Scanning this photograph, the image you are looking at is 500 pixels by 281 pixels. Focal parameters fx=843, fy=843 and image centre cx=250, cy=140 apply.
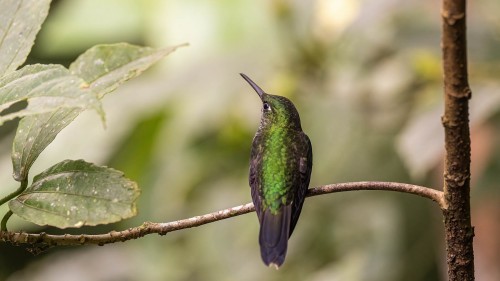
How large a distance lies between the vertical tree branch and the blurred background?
1732 mm

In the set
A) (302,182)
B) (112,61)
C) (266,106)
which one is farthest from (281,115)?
(112,61)

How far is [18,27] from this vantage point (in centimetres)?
132

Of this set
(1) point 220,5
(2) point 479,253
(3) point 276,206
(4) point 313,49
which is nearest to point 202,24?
(1) point 220,5

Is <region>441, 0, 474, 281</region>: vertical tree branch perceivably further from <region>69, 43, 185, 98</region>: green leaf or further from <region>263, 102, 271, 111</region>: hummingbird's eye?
<region>263, 102, 271, 111</region>: hummingbird's eye

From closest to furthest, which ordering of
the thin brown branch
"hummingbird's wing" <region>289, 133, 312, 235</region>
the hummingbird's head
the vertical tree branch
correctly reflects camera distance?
the vertical tree branch, the thin brown branch, "hummingbird's wing" <region>289, 133, 312, 235</region>, the hummingbird's head

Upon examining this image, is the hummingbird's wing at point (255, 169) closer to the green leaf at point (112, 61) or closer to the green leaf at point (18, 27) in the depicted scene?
the green leaf at point (112, 61)

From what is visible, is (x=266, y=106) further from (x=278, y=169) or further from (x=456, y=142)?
(x=456, y=142)

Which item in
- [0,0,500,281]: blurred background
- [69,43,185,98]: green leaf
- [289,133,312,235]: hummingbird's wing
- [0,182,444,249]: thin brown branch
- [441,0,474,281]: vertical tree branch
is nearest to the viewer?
[441,0,474,281]: vertical tree branch

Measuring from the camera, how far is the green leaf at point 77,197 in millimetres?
1179

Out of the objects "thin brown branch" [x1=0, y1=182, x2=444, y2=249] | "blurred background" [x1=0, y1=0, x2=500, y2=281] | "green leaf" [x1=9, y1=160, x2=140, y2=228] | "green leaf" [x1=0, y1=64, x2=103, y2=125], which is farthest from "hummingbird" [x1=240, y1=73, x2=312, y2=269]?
"blurred background" [x1=0, y1=0, x2=500, y2=281]

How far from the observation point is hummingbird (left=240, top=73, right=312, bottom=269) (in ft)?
4.62

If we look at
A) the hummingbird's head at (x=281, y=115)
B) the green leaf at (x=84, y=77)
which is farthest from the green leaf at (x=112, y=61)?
the hummingbird's head at (x=281, y=115)

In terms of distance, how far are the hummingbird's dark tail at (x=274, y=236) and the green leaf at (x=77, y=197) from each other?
0.25 meters

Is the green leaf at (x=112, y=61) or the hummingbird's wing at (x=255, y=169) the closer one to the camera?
the green leaf at (x=112, y=61)
